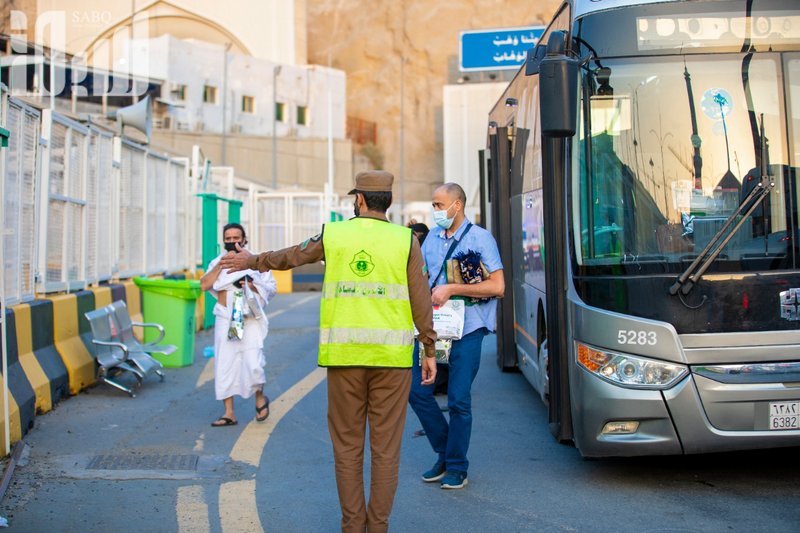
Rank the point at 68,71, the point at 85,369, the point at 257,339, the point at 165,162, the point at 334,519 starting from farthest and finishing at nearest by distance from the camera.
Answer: the point at 68,71, the point at 165,162, the point at 85,369, the point at 257,339, the point at 334,519

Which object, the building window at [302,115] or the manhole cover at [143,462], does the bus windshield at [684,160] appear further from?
the building window at [302,115]

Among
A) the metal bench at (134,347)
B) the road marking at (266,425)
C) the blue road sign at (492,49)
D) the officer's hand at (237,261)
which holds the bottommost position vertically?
the road marking at (266,425)

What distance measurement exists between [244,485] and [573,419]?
7.46ft

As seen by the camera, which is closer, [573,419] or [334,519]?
[334,519]

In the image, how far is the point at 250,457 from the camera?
24.5 feet

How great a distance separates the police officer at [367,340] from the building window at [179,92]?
55513 mm

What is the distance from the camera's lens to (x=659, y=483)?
6543 mm

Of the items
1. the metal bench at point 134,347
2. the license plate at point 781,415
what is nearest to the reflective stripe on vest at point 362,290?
the license plate at point 781,415

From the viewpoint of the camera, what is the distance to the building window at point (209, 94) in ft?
201

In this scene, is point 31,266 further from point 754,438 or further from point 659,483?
point 754,438

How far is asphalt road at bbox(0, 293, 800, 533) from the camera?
224 inches

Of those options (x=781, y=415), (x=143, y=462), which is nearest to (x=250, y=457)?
(x=143, y=462)

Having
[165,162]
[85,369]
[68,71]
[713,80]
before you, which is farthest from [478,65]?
[713,80]

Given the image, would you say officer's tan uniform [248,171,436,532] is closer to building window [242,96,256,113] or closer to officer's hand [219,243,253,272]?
officer's hand [219,243,253,272]
